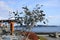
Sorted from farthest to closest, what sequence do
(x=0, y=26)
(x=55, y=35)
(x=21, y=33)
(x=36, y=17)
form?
(x=55, y=35)
(x=0, y=26)
(x=21, y=33)
(x=36, y=17)

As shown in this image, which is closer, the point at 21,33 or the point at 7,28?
the point at 21,33

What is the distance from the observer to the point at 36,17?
1733 cm

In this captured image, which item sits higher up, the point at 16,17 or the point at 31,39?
the point at 16,17

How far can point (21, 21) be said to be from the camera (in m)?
17.6

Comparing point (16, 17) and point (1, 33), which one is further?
point (1, 33)

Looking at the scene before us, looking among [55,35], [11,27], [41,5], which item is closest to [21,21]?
[41,5]

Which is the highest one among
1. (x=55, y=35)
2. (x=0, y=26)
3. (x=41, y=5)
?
(x=41, y=5)

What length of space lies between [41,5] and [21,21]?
1728 mm

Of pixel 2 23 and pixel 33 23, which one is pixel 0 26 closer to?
pixel 2 23

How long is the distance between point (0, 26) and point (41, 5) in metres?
5.62

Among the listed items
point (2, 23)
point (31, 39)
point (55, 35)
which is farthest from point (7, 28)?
point (55, 35)

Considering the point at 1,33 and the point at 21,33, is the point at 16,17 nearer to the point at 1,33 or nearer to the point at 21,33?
the point at 21,33

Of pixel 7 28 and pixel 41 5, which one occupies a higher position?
Result: pixel 41 5

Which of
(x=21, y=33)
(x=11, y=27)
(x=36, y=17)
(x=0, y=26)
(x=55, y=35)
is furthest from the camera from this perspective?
(x=55, y=35)
